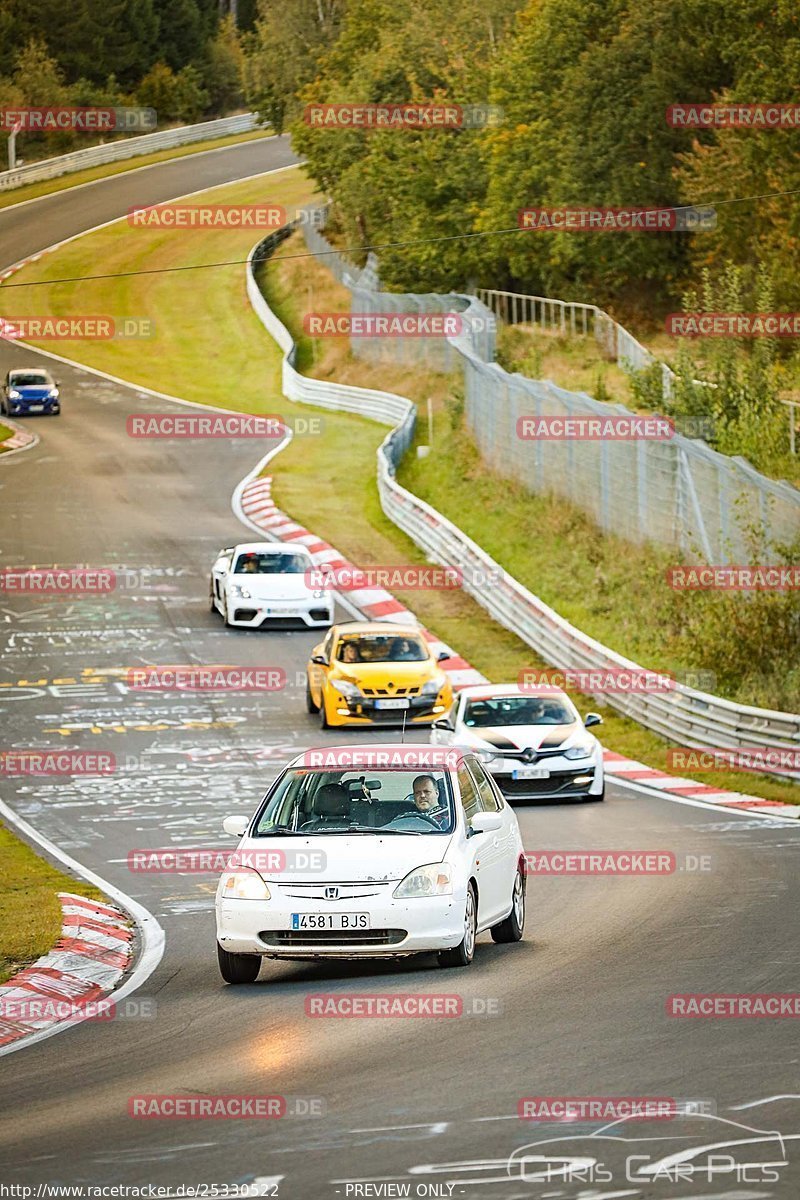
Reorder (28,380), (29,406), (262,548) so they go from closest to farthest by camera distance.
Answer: (262,548) → (29,406) → (28,380)

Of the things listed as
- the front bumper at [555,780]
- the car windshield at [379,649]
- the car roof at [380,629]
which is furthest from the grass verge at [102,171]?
the front bumper at [555,780]

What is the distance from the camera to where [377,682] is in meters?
26.9

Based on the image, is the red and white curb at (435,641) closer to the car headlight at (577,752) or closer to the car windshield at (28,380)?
the car headlight at (577,752)

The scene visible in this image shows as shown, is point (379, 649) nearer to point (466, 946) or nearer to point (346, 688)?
point (346, 688)

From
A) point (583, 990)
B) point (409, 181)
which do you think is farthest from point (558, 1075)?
point (409, 181)

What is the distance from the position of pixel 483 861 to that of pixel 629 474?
71.9ft

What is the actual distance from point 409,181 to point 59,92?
149 ft

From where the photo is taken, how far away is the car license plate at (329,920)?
1238 centimetres

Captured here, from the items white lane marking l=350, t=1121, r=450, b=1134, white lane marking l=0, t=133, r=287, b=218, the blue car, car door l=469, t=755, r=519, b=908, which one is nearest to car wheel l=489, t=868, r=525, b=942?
car door l=469, t=755, r=519, b=908

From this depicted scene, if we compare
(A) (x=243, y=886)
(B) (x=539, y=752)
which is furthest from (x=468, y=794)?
(B) (x=539, y=752)

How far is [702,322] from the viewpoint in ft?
156

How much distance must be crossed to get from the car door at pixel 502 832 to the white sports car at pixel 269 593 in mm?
19306

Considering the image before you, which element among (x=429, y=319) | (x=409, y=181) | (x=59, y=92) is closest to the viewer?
(x=429, y=319)

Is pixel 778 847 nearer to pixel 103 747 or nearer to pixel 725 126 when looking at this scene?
pixel 103 747
